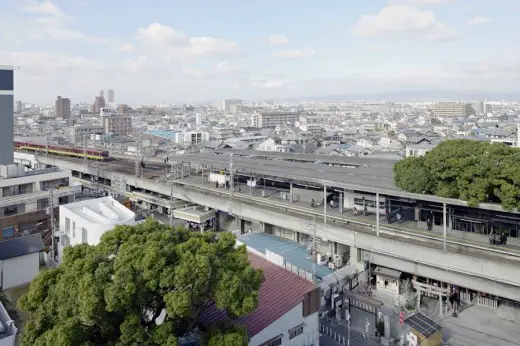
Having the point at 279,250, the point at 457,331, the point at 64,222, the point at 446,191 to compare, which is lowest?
the point at 457,331

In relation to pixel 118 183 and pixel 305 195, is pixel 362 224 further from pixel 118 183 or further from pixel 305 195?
pixel 118 183

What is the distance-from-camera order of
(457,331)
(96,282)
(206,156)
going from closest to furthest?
1. (96,282)
2. (457,331)
3. (206,156)

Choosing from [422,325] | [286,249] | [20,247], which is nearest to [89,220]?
[20,247]

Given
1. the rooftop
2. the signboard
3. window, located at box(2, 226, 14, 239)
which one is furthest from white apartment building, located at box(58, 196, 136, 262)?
the signboard

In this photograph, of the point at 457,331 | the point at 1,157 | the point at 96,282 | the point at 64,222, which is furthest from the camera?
the point at 1,157

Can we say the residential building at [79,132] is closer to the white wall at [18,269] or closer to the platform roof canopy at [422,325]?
the white wall at [18,269]

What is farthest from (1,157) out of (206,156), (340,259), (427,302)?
(427,302)

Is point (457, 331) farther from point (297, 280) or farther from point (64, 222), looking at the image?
point (64, 222)
